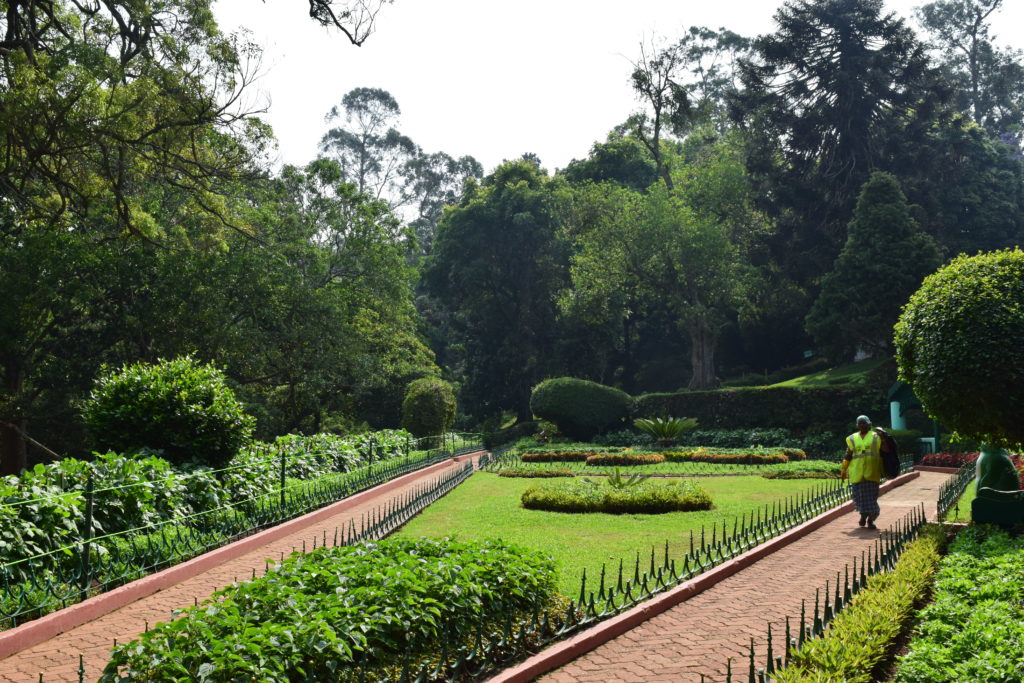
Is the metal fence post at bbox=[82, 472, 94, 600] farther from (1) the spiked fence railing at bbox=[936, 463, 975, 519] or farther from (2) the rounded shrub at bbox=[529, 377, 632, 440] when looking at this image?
(2) the rounded shrub at bbox=[529, 377, 632, 440]

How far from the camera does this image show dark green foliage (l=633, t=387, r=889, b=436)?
97.5ft

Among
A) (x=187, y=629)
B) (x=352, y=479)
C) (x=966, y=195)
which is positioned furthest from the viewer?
(x=966, y=195)

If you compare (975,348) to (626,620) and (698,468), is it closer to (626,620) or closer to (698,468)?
(626,620)

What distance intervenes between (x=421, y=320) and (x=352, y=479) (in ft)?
81.1

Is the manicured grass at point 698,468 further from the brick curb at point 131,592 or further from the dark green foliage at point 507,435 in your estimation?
the brick curb at point 131,592

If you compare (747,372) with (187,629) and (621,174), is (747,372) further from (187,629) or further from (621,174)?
(187,629)

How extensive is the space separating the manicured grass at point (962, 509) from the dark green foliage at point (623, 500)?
12.4 ft

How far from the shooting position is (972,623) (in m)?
6.40

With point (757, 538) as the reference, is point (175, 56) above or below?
above

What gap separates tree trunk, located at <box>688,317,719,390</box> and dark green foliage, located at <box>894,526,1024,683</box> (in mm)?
28481

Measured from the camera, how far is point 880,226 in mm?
32625

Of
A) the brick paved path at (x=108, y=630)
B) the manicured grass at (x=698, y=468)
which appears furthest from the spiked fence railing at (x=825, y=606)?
the manicured grass at (x=698, y=468)

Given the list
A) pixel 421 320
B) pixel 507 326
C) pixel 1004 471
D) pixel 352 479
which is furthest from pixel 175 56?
pixel 507 326

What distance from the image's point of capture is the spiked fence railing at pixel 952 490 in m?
13.0
